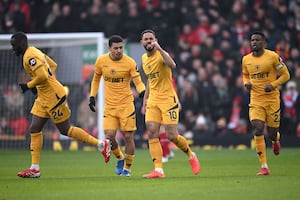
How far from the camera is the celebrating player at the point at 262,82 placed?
14.0m

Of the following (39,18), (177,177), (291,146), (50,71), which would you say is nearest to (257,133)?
(177,177)

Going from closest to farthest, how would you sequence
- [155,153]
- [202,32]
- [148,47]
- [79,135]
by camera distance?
[148,47], [155,153], [79,135], [202,32]

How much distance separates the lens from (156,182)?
475 inches

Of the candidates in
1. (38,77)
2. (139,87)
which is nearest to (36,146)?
(38,77)

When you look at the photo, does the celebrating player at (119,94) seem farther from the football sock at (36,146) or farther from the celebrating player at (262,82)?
the celebrating player at (262,82)

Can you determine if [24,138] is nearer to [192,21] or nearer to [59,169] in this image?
[192,21]

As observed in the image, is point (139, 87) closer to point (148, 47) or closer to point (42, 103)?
point (148, 47)

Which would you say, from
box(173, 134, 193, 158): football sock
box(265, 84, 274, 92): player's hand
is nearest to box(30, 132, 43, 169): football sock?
box(173, 134, 193, 158): football sock

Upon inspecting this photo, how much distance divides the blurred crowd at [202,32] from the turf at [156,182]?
5988mm

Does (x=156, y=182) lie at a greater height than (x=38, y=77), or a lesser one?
lesser

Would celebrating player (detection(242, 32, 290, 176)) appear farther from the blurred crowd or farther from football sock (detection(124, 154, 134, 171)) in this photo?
the blurred crowd

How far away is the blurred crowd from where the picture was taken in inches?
966

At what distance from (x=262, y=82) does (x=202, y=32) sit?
1188 cm

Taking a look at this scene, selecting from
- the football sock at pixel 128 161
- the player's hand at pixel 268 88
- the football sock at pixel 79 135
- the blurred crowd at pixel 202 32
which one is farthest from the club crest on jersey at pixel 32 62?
the blurred crowd at pixel 202 32
